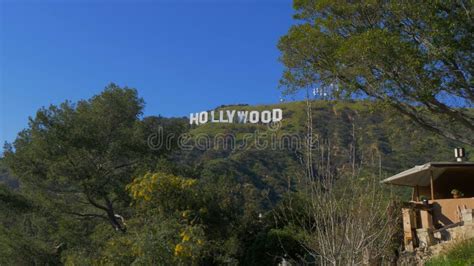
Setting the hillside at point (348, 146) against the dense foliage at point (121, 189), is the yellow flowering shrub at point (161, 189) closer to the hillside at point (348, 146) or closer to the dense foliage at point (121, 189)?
the dense foliage at point (121, 189)

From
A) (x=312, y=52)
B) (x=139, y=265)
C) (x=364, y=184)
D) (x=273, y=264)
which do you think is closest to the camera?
(x=364, y=184)

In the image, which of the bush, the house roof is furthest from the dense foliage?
the bush

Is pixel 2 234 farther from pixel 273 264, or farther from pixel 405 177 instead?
pixel 405 177

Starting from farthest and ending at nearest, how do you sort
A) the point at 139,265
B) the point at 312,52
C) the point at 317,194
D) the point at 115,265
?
the point at 312,52
the point at 115,265
the point at 139,265
the point at 317,194

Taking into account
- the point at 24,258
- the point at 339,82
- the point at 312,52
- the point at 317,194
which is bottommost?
the point at 24,258

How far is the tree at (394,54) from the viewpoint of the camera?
11.0m

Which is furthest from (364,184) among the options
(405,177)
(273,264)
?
(405,177)

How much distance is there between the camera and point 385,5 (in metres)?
12.0

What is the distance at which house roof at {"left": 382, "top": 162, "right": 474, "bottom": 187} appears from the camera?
14.5m

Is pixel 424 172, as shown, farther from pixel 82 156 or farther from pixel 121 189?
pixel 82 156

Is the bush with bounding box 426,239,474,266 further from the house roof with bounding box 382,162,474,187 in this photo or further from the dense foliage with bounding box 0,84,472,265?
the house roof with bounding box 382,162,474,187

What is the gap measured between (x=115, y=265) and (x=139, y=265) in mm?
1386

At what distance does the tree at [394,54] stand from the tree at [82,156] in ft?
28.8

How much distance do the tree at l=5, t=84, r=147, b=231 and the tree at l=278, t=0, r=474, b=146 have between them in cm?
879
